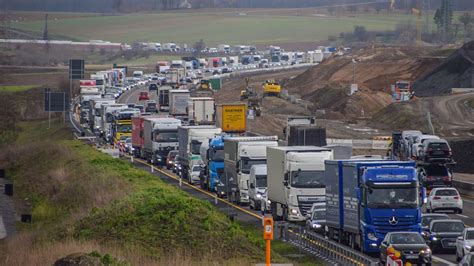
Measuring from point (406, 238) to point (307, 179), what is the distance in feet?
41.5

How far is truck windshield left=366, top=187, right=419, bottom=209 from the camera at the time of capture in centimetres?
3691

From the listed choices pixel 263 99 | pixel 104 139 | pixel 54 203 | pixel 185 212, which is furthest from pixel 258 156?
pixel 263 99

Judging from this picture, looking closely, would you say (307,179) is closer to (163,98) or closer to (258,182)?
(258,182)

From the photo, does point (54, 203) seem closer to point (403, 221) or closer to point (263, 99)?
point (403, 221)

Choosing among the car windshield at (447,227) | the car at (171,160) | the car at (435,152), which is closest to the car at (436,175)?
the car at (435,152)

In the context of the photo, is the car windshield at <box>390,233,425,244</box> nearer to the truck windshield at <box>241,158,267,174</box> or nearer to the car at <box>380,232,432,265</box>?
the car at <box>380,232,432,265</box>

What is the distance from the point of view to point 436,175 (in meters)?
60.2

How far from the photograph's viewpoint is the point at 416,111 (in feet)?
338

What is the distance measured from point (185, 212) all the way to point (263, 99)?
92.7 m

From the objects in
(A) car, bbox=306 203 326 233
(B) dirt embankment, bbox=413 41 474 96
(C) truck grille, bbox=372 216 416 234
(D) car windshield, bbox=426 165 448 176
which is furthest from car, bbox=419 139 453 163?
(B) dirt embankment, bbox=413 41 474 96

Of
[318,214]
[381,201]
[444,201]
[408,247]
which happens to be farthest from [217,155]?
[408,247]

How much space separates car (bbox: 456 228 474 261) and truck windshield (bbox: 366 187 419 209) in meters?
1.71

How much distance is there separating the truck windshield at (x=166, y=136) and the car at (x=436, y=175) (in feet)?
79.5

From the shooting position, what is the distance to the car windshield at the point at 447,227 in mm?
39219
